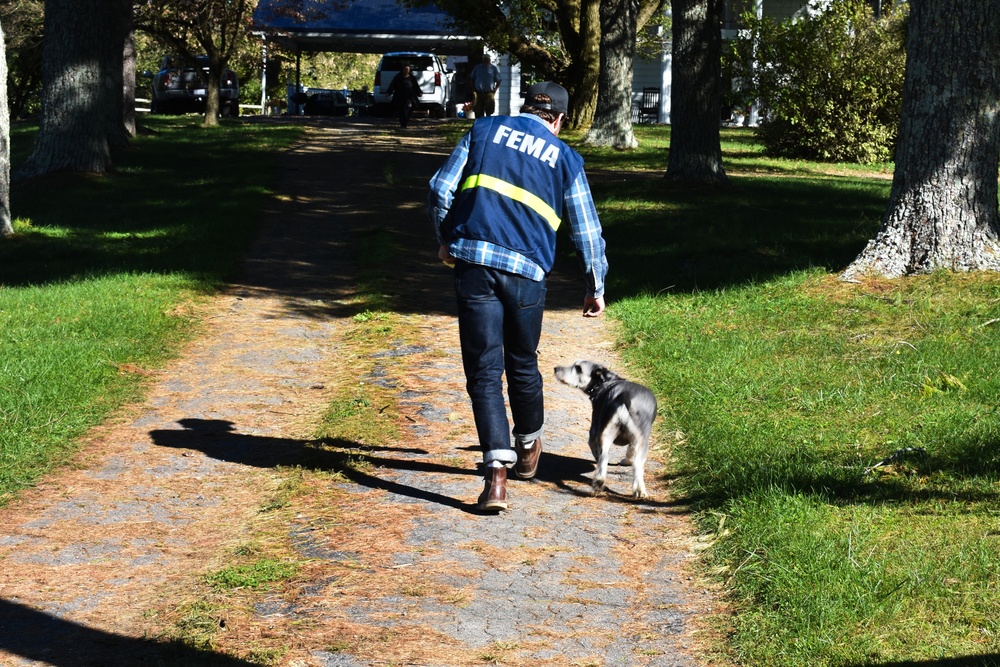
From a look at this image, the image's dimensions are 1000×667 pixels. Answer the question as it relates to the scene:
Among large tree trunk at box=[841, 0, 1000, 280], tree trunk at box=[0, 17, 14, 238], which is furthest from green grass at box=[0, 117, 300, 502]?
large tree trunk at box=[841, 0, 1000, 280]

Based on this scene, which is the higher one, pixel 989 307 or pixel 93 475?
pixel 989 307

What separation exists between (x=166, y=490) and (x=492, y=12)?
2267cm

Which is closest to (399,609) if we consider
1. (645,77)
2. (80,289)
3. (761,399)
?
(761,399)

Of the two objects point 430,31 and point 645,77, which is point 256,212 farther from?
point 645,77

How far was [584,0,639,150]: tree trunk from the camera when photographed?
74.4 feet

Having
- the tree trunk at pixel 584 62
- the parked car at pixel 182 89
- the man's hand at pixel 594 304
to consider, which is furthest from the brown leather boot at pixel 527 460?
the parked car at pixel 182 89

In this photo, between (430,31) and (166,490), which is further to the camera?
(430,31)

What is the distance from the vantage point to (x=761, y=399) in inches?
278

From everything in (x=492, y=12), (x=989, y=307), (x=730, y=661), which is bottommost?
(x=730, y=661)

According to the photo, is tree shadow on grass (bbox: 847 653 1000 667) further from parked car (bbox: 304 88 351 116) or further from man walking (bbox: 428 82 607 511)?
parked car (bbox: 304 88 351 116)

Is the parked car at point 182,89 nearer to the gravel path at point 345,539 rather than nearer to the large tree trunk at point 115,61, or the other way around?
the large tree trunk at point 115,61

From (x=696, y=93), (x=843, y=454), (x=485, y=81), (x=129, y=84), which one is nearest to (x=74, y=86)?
(x=129, y=84)

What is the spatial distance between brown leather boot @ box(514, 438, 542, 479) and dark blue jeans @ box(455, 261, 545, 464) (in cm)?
36

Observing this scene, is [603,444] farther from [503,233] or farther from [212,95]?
[212,95]
